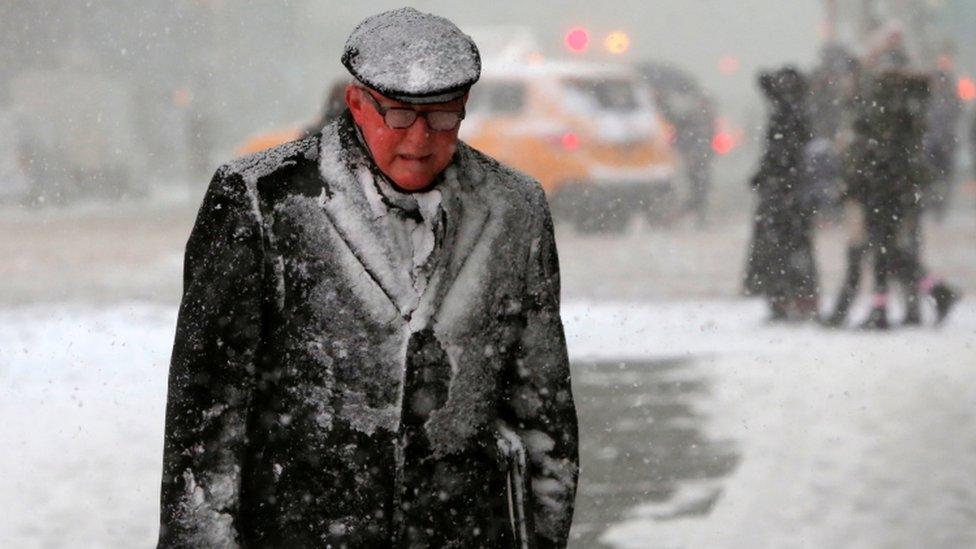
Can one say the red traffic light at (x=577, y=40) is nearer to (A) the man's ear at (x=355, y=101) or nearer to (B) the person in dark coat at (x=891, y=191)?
(B) the person in dark coat at (x=891, y=191)

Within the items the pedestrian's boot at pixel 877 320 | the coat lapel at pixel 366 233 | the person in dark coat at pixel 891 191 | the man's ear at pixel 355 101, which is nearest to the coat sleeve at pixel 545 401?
the coat lapel at pixel 366 233

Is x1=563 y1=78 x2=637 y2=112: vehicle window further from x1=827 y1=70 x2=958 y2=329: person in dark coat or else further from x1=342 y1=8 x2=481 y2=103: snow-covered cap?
x1=342 y1=8 x2=481 y2=103: snow-covered cap

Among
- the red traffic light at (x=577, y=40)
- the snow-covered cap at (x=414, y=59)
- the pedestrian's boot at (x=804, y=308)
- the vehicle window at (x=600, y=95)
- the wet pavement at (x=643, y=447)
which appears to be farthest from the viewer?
the red traffic light at (x=577, y=40)

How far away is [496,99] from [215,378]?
12038mm

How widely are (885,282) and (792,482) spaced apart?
4272 millimetres

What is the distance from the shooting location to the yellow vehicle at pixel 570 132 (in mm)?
14430

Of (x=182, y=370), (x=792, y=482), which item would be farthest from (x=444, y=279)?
(x=792, y=482)

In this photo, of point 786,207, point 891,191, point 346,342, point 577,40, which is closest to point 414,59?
point 346,342

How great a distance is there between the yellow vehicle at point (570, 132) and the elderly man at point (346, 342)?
1116 cm

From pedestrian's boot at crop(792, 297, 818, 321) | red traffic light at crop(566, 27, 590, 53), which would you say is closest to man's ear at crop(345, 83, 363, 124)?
pedestrian's boot at crop(792, 297, 818, 321)

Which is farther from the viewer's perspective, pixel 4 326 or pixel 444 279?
pixel 4 326

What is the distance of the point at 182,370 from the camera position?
108 inches

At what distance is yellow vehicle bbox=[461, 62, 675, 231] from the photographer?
14.4m

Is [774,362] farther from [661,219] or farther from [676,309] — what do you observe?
[661,219]
